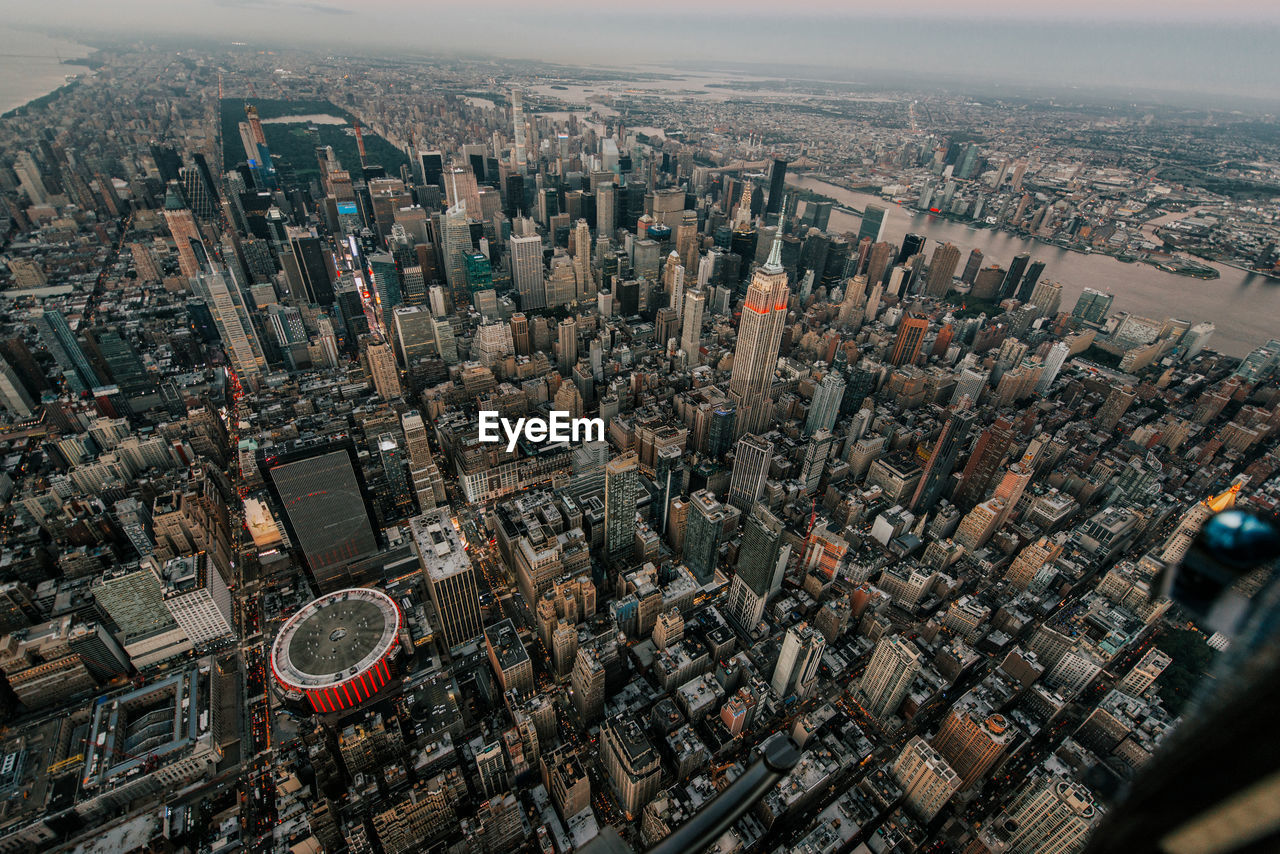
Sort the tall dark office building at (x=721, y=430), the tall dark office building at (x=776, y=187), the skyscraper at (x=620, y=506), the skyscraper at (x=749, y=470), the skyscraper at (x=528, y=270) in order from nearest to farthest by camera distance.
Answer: the skyscraper at (x=620, y=506) → the skyscraper at (x=749, y=470) → the tall dark office building at (x=721, y=430) → the skyscraper at (x=528, y=270) → the tall dark office building at (x=776, y=187)

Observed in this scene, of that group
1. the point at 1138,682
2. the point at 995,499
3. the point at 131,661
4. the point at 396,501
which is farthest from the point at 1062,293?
the point at 131,661

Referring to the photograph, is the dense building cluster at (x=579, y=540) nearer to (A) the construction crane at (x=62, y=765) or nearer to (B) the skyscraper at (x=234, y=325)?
(A) the construction crane at (x=62, y=765)

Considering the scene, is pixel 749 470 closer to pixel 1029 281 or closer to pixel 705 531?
pixel 705 531

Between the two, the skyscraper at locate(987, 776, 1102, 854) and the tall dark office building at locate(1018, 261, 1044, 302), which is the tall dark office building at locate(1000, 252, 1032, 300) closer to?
the tall dark office building at locate(1018, 261, 1044, 302)

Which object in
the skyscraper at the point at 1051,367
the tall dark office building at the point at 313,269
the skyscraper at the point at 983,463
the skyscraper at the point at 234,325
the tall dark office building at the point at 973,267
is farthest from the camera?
the tall dark office building at the point at 973,267

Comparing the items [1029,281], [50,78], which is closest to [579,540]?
[1029,281]

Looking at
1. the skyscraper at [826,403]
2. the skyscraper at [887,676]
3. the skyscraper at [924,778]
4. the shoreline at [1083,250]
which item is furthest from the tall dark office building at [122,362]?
the shoreline at [1083,250]
